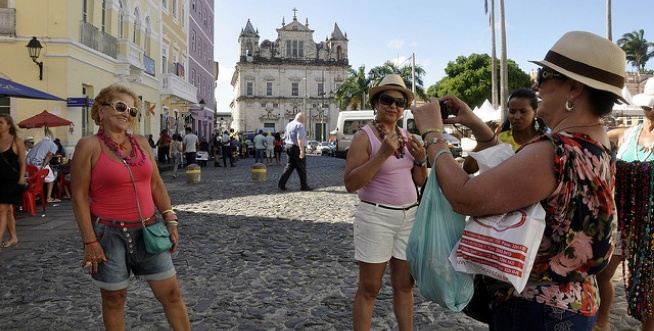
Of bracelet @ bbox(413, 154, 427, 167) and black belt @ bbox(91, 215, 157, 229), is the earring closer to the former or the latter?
bracelet @ bbox(413, 154, 427, 167)

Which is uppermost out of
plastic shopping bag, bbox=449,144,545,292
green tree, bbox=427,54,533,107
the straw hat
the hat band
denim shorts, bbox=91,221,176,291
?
green tree, bbox=427,54,533,107

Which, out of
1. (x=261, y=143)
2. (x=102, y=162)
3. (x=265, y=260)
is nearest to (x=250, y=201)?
(x=265, y=260)

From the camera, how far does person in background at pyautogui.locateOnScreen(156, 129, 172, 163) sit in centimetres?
2334

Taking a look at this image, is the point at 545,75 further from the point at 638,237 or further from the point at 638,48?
the point at 638,48

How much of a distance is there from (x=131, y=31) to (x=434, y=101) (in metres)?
23.9

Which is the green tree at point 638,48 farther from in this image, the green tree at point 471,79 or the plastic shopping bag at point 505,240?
the plastic shopping bag at point 505,240

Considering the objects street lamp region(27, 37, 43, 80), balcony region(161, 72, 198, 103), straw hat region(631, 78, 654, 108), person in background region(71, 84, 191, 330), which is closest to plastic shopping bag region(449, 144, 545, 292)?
person in background region(71, 84, 191, 330)

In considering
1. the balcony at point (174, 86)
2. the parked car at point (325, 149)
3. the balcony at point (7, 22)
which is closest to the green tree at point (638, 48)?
the parked car at point (325, 149)

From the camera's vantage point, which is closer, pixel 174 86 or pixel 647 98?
pixel 647 98

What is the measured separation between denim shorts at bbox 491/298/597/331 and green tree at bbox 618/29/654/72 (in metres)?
81.8

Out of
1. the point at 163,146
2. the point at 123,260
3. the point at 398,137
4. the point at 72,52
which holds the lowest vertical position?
the point at 123,260

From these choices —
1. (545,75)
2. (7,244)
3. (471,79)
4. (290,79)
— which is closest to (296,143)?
(7,244)

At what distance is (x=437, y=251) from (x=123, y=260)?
1.84 meters

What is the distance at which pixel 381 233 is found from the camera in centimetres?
293
